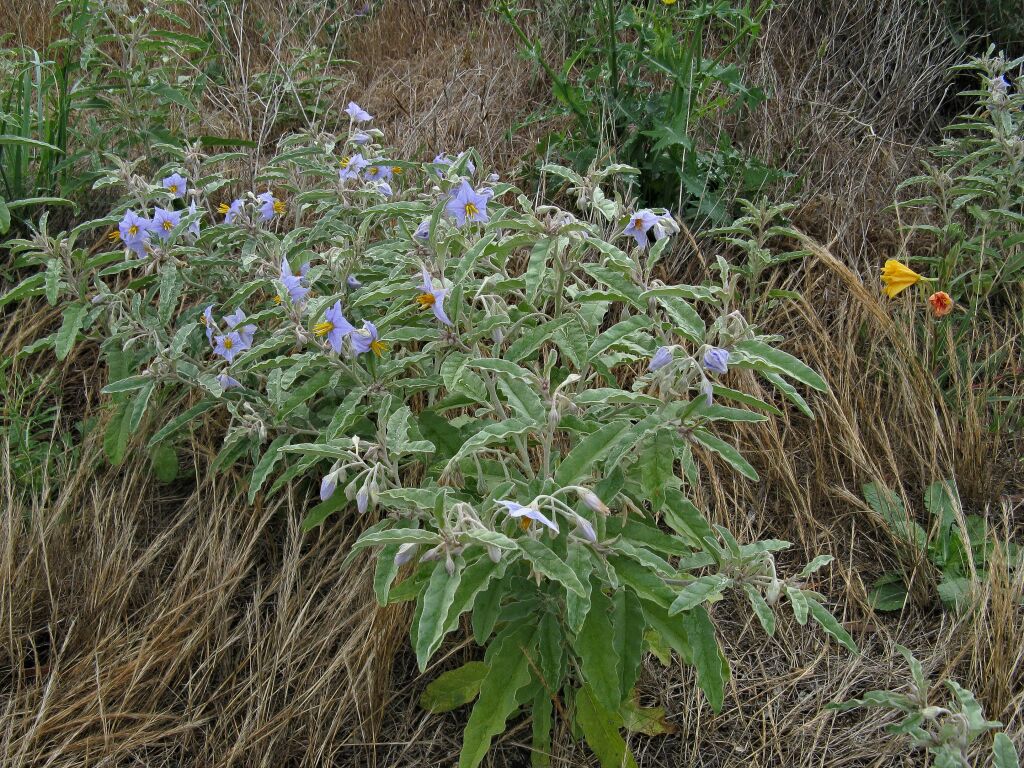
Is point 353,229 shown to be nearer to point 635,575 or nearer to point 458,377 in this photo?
point 458,377

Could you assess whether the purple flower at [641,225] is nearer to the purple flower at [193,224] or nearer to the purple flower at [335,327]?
the purple flower at [335,327]

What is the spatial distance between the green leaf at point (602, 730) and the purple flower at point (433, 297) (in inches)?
32.9

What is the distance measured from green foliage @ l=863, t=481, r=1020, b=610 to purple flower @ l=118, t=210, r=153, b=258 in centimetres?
210

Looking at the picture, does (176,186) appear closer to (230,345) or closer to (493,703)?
(230,345)

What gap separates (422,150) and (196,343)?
1.46 meters

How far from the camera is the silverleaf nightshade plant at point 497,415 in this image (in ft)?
5.26

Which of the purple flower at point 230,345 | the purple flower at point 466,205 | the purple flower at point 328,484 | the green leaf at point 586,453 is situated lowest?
the purple flower at point 230,345

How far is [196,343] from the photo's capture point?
2402 mm

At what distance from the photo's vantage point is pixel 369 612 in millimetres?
2158

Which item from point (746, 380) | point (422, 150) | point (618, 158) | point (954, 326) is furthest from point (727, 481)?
point (422, 150)

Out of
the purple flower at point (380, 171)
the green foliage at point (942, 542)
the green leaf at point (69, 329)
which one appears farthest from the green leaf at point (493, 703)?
the purple flower at point (380, 171)

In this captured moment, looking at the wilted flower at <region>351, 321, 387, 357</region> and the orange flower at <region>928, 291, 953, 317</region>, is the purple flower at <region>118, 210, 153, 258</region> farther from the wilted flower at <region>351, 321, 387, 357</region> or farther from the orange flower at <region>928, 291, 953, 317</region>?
the orange flower at <region>928, 291, 953, 317</region>

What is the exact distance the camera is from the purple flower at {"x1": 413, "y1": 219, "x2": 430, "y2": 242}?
201 cm

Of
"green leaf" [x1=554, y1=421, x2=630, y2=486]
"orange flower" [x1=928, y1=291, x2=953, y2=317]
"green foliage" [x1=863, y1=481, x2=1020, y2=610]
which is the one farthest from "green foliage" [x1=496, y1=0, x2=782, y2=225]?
"green leaf" [x1=554, y1=421, x2=630, y2=486]
